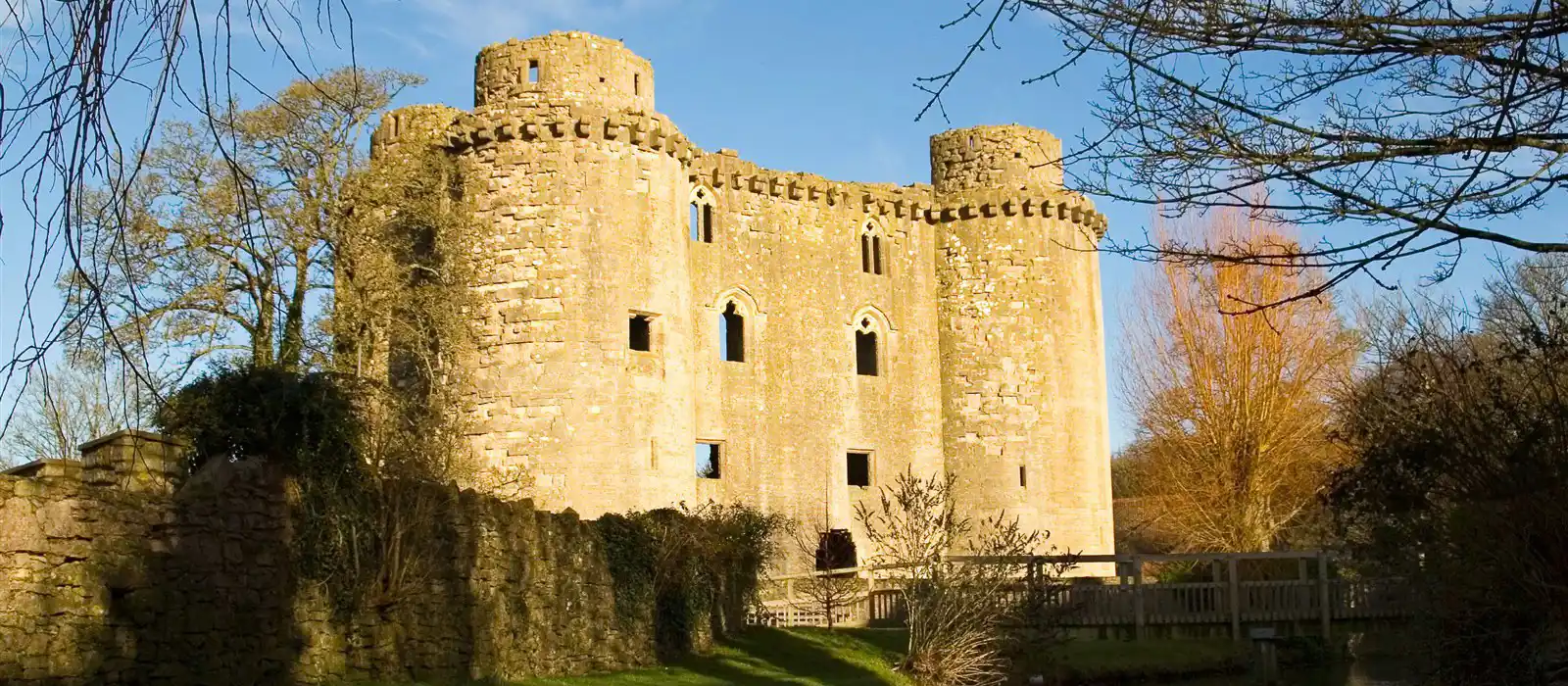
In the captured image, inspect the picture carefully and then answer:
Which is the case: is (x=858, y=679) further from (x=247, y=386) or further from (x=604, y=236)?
(x=604, y=236)

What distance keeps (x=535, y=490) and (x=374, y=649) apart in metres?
9.27

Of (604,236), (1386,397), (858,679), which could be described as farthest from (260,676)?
(604,236)

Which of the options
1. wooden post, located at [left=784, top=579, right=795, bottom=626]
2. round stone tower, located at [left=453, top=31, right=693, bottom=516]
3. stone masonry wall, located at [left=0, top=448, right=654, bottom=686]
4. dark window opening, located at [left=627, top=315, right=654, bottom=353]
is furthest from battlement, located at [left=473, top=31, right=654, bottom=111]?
stone masonry wall, located at [left=0, top=448, right=654, bottom=686]

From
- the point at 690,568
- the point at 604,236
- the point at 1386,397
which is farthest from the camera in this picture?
the point at 604,236

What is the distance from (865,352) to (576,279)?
8037 millimetres

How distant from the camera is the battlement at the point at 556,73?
23719mm

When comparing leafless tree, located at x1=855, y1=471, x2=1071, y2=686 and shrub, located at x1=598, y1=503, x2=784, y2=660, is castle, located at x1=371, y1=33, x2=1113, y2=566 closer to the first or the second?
shrub, located at x1=598, y1=503, x2=784, y2=660

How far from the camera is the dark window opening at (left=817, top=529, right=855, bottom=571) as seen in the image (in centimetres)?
2744

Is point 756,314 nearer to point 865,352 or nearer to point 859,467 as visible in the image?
point 865,352

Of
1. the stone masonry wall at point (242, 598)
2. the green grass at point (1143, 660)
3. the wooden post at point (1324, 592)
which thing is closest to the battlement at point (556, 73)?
the stone masonry wall at point (242, 598)

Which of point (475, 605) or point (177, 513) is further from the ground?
point (177, 513)

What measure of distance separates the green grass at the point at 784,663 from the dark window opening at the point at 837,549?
19.0 feet

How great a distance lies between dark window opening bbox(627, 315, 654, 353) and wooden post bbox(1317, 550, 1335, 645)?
9.84 m

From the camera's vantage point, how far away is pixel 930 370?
2950cm
